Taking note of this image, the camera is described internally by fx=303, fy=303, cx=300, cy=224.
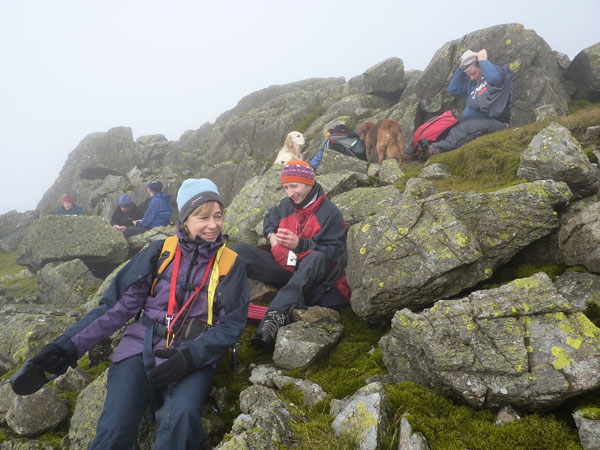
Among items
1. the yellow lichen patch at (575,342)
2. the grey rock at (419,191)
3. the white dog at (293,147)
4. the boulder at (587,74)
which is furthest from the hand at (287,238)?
the boulder at (587,74)

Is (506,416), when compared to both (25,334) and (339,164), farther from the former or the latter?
(339,164)

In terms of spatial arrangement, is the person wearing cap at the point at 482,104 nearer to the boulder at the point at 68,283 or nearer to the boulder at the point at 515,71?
the boulder at the point at 515,71

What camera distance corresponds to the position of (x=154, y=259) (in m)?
5.46

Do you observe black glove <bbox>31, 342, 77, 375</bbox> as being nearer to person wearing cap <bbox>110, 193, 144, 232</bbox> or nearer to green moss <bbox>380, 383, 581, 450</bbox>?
green moss <bbox>380, 383, 581, 450</bbox>

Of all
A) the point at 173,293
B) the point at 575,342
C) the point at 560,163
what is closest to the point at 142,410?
the point at 173,293

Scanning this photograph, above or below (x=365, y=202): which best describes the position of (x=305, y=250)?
above

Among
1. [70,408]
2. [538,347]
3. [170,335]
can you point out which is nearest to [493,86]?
[538,347]

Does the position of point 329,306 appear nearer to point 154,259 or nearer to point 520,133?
point 154,259

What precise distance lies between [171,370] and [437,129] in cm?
1562

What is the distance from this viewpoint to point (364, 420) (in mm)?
3330

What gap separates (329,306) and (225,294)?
127 inches

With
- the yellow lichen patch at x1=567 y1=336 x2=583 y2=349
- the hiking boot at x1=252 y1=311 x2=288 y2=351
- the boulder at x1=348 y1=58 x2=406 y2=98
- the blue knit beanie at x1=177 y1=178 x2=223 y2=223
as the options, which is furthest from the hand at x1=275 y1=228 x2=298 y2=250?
the boulder at x1=348 y1=58 x2=406 y2=98

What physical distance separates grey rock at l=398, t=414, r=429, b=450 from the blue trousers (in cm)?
264

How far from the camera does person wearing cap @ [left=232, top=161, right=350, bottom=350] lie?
722 centimetres
